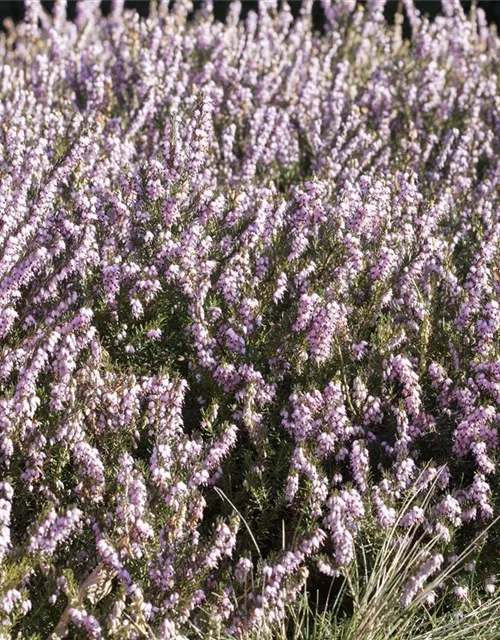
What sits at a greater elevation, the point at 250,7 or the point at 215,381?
the point at 250,7

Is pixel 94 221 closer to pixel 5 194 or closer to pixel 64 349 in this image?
pixel 5 194

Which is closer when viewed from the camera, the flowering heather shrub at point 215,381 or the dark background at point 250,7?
the flowering heather shrub at point 215,381

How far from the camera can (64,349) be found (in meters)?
3.73

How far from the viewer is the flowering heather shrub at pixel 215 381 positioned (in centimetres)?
346

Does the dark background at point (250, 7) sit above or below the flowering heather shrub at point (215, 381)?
above

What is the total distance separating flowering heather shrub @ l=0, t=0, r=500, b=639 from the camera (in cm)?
346

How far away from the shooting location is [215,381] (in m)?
4.26

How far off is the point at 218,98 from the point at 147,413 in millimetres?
3374

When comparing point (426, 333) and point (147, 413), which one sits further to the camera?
point (426, 333)

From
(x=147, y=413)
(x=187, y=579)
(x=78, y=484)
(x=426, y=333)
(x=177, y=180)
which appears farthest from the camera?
(x=177, y=180)

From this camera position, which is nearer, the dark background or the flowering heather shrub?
the flowering heather shrub

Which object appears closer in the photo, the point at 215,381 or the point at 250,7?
the point at 215,381

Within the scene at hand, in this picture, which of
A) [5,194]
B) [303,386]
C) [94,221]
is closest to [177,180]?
[94,221]

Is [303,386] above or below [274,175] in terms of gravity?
below
